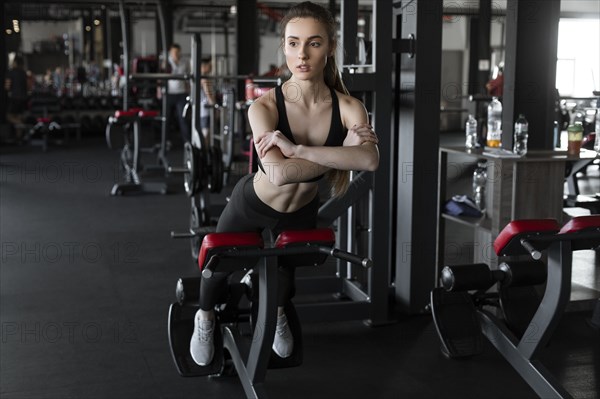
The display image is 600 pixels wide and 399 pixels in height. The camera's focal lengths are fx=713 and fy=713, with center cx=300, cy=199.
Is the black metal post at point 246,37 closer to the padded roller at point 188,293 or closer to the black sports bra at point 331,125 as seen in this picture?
the padded roller at point 188,293

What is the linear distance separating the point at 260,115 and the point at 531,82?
2173 millimetres

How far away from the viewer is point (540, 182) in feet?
11.3

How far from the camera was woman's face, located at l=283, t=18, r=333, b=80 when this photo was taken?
6.81 ft

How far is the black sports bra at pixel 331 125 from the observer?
2.22 metres

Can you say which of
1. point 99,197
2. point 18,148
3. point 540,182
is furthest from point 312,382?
point 18,148

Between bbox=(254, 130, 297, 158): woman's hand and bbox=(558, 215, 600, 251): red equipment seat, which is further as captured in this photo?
bbox=(558, 215, 600, 251): red equipment seat

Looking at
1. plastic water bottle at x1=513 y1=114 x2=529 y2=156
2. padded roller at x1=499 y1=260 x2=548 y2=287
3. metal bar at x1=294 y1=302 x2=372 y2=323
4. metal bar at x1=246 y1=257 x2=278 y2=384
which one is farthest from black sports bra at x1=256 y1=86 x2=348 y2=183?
plastic water bottle at x1=513 y1=114 x2=529 y2=156

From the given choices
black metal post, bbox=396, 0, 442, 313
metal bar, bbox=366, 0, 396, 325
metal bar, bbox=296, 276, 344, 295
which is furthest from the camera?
metal bar, bbox=296, 276, 344, 295

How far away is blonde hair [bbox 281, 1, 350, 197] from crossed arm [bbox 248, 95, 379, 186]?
0.18 metres

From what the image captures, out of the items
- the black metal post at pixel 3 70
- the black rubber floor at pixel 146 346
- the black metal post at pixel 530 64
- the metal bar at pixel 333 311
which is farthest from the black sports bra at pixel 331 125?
the black metal post at pixel 3 70

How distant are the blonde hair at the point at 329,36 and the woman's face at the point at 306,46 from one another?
19mm

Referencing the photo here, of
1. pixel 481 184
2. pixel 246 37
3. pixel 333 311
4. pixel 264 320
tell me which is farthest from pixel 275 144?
pixel 246 37

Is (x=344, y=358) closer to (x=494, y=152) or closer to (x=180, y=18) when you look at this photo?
(x=494, y=152)

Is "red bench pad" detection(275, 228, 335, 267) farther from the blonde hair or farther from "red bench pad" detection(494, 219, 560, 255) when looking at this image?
"red bench pad" detection(494, 219, 560, 255)
